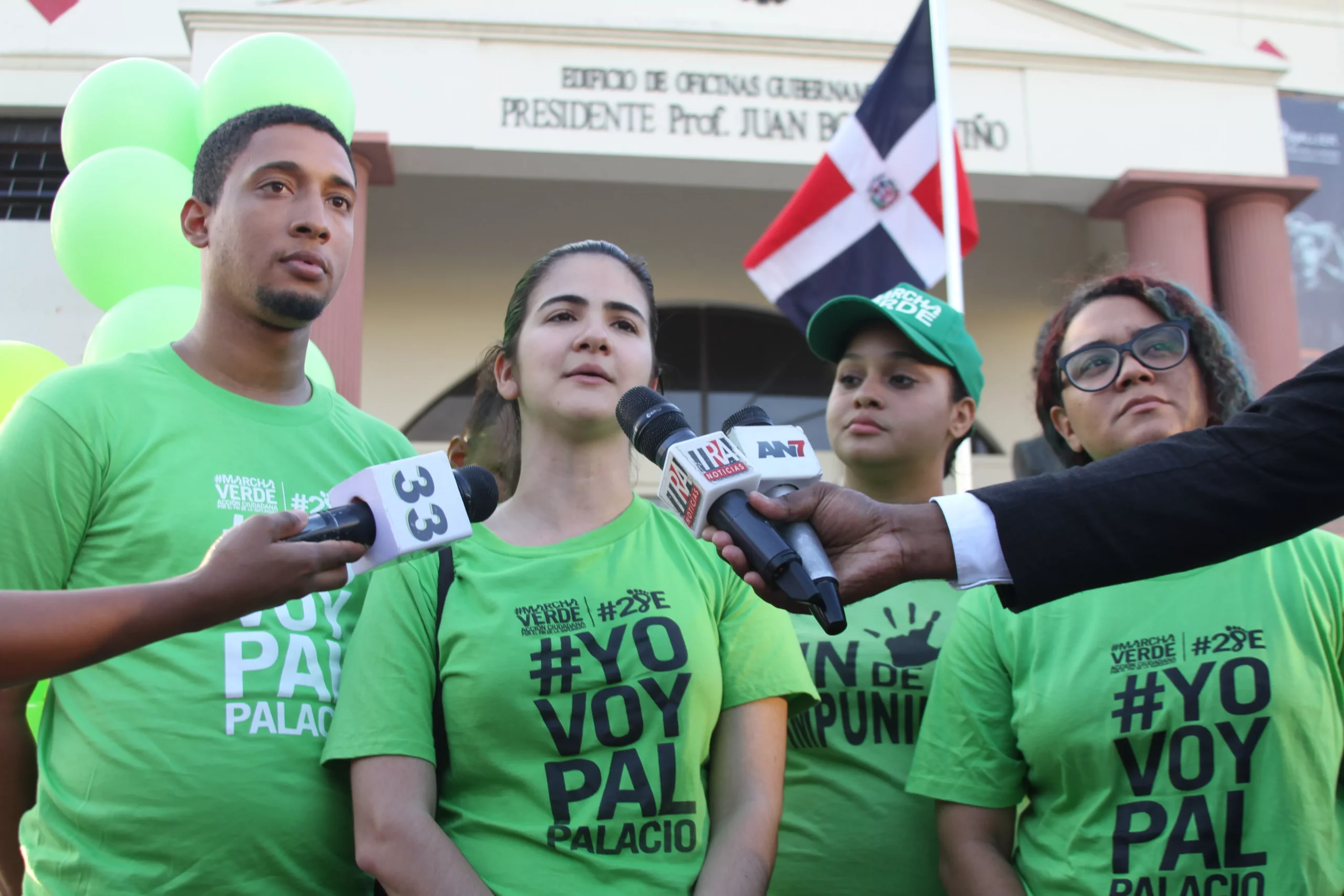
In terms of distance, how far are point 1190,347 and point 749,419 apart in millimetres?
1293

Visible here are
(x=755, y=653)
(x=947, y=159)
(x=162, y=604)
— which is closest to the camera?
(x=162, y=604)

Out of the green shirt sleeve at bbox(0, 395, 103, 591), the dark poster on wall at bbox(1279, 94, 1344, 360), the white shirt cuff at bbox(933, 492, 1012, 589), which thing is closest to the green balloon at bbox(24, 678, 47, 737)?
the green shirt sleeve at bbox(0, 395, 103, 591)

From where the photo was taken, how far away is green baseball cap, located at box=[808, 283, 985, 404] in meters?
3.00

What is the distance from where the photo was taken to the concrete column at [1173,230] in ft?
26.8

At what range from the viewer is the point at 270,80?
11.7 ft

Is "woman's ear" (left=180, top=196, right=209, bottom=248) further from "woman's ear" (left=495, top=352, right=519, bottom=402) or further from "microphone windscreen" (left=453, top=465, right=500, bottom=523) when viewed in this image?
"microphone windscreen" (left=453, top=465, right=500, bottom=523)

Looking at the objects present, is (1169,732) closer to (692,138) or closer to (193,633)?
(193,633)

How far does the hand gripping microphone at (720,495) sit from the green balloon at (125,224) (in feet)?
7.35

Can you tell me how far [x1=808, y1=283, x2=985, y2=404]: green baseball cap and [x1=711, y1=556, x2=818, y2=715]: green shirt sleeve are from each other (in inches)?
35.7

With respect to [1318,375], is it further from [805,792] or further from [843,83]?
[843,83]

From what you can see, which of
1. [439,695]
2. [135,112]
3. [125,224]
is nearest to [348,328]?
[135,112]

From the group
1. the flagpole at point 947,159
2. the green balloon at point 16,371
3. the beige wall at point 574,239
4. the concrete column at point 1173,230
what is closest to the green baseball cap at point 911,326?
the flagpole at point 947,159

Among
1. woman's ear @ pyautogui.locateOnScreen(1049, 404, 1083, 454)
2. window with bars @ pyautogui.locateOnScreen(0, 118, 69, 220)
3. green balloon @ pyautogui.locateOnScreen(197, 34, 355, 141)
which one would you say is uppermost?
window with bars @ pyautogui.locateOnScreen(0, 118, 69, 220)

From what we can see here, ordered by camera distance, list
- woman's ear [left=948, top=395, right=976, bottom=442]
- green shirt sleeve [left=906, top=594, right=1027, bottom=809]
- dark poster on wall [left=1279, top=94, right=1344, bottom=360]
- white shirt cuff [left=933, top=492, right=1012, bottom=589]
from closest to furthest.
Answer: white shirt cuff [left=933, top=492, right=1012, bottom=589]
green shirt sleeve [left=906, top=594, right=1027, bottom=809]
woman's ear [left=948, top=395, right=976, bottom=442]
dark poster on wall [left=1279, top=94, right=1344, bottom=360]
